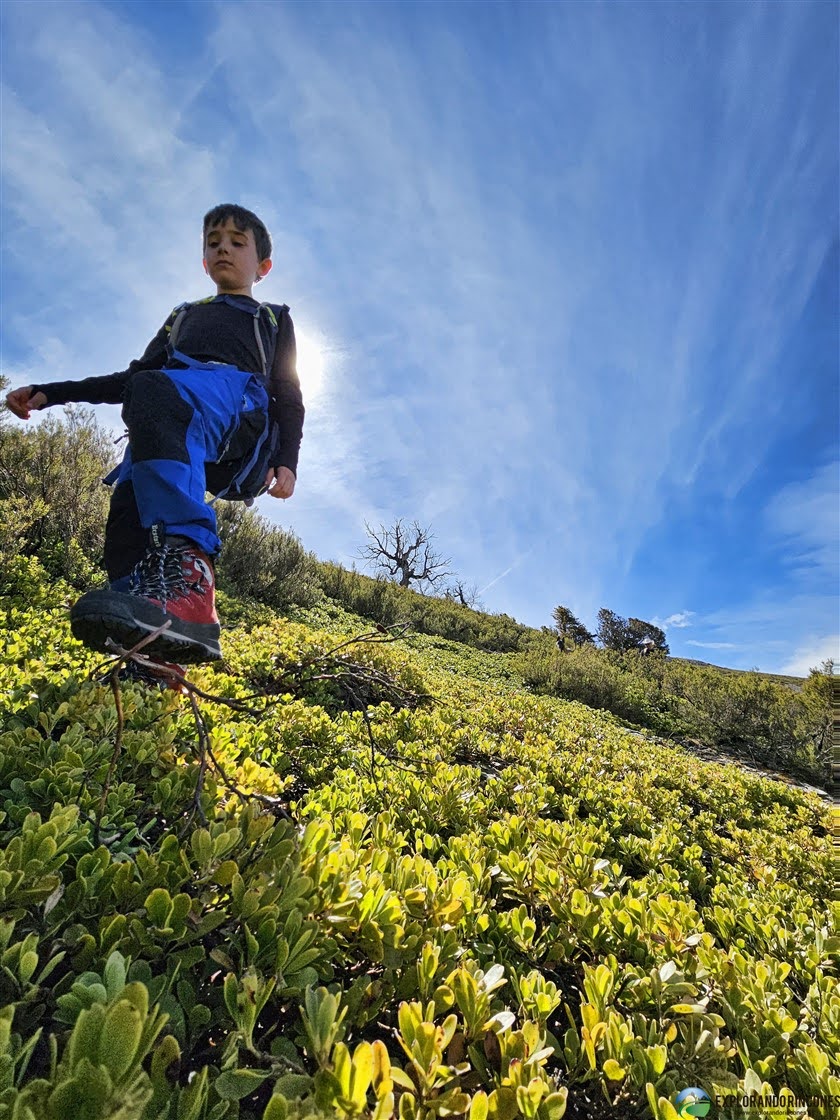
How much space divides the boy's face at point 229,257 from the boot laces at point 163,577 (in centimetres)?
194

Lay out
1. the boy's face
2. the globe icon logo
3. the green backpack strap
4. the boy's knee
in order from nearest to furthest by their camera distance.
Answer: the globe icon logo, the boy's knee, the green backpack strap, the boy's face

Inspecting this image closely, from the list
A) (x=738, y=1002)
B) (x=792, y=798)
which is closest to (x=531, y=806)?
(x=738, y=1002)

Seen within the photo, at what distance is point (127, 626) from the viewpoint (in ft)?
5.09

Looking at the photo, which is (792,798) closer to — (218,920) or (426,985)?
(426,985)

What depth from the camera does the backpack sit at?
258 cm

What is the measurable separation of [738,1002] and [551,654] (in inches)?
510

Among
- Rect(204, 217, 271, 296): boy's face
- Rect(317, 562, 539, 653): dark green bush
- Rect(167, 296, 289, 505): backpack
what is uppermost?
Rect(317, 562, 539, 653): dark green bush

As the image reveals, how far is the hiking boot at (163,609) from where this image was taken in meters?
1.54

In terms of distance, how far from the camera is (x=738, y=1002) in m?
1.17

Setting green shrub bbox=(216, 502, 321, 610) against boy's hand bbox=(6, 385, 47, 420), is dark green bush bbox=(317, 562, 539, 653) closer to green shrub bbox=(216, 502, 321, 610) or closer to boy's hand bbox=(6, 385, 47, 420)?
green shrub bbox=(216, 502, 321, 610)

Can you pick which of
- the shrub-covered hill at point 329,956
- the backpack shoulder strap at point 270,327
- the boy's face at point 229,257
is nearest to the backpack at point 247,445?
the backpack shoulder strap at point 270,327

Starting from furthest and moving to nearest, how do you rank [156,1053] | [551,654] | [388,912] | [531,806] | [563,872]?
[551,654], [531,806], [563,872], [388,912], [156,1053]

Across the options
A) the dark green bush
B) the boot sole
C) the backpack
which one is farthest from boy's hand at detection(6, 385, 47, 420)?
the dark green bush

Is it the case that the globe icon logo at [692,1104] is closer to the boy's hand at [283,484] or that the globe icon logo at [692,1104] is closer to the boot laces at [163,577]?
the boot laces at [163,577]
